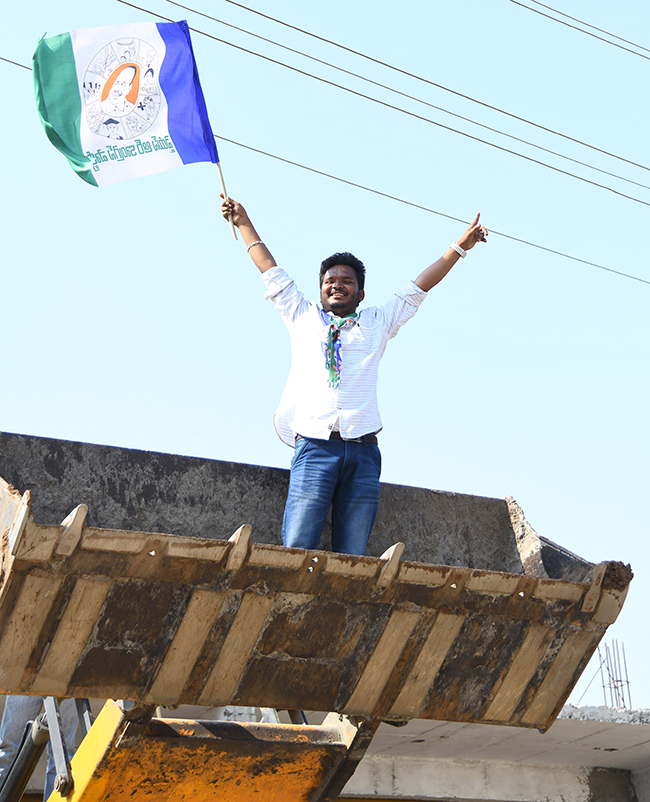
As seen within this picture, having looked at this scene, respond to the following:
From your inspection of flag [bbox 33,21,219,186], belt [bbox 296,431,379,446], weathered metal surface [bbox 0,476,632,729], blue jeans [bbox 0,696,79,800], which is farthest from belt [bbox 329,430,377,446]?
flag [bbox 33,21,219,186]

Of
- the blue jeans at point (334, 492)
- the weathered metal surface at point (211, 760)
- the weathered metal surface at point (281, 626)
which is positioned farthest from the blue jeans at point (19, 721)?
the blue jeans at point (334, 492)

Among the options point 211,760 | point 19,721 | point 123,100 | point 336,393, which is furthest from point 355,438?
point 123,100

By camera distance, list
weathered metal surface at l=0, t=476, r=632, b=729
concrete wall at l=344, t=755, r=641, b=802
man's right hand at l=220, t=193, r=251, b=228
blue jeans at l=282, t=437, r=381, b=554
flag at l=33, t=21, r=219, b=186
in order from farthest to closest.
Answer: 1. concrete wall at l=344, t=755, r=641, b=802
2. flag at l=33, t=21, r=219, b=186
3. man's right hand at l=220, t=193, r=251, b=228
4. blue jeans at l=282, t=437, r=381, b=554
5. weathered metal surface at l=0, t=476, r=632, b=729

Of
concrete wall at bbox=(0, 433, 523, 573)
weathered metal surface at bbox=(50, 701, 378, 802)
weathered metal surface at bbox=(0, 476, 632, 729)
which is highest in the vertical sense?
concrete wall at bbox=(0, 433, 523, 573)

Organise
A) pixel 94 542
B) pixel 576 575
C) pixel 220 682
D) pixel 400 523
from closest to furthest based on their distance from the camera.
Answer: pixel 94 542 → pixel 220 682 → pixel 576 575 → pixel 400 523

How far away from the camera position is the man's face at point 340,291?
5.50 metres

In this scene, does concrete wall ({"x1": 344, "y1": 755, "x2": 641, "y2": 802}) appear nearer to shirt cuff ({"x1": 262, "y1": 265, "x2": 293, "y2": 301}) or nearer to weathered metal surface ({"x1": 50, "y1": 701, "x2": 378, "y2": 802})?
weathered metal surface ({"x1": 50, "y1": 701, "x2": 378, "y2": 802})

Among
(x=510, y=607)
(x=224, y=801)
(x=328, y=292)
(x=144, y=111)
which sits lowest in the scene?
(x=224, y=801)

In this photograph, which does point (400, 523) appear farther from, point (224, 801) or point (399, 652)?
point (224, 801)

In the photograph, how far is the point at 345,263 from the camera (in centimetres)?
563

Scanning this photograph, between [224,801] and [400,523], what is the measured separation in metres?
2.18

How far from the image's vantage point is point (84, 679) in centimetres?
387

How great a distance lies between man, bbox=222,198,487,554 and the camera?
16.4 feet

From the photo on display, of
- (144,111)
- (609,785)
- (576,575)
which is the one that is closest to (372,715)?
(576,575)
